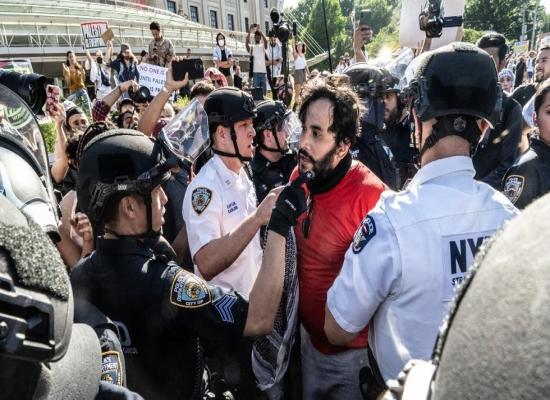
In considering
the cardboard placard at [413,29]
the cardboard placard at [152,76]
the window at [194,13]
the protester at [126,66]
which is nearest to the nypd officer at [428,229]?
the cardboard placard at [413,29]

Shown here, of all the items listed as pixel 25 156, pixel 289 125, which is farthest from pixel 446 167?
pixel 289 125

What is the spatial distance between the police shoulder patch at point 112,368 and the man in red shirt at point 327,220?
1.09m

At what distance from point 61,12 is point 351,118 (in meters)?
26.2

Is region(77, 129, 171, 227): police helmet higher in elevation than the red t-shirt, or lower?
higher

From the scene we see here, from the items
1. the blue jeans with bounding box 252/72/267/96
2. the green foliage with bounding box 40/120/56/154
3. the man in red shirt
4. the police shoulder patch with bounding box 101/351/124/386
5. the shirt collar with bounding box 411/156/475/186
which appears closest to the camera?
the police shoulder patch with bounding box 101/351/124/386

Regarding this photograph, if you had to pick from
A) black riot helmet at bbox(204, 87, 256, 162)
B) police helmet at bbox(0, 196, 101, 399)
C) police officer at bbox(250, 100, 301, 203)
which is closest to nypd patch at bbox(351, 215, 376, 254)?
police helmet at bbox(0, 196, 101, 399)

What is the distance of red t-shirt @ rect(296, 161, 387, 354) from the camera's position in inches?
86.4

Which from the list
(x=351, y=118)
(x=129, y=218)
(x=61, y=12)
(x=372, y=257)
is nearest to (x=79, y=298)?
(x=129, y=218)

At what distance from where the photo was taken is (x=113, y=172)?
181 cm

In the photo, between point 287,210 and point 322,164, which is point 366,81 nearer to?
point 322,164

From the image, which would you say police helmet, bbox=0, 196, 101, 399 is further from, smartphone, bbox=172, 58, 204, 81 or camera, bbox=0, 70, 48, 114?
smartphone, bbox=172, 58, 204, 81

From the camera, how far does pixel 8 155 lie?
1.60 metres

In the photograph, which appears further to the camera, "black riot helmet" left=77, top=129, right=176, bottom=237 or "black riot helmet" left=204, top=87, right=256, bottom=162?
"black riot helmet" left=204, top=87, right=256, bottom=162

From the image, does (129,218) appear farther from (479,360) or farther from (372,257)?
(479,360)
